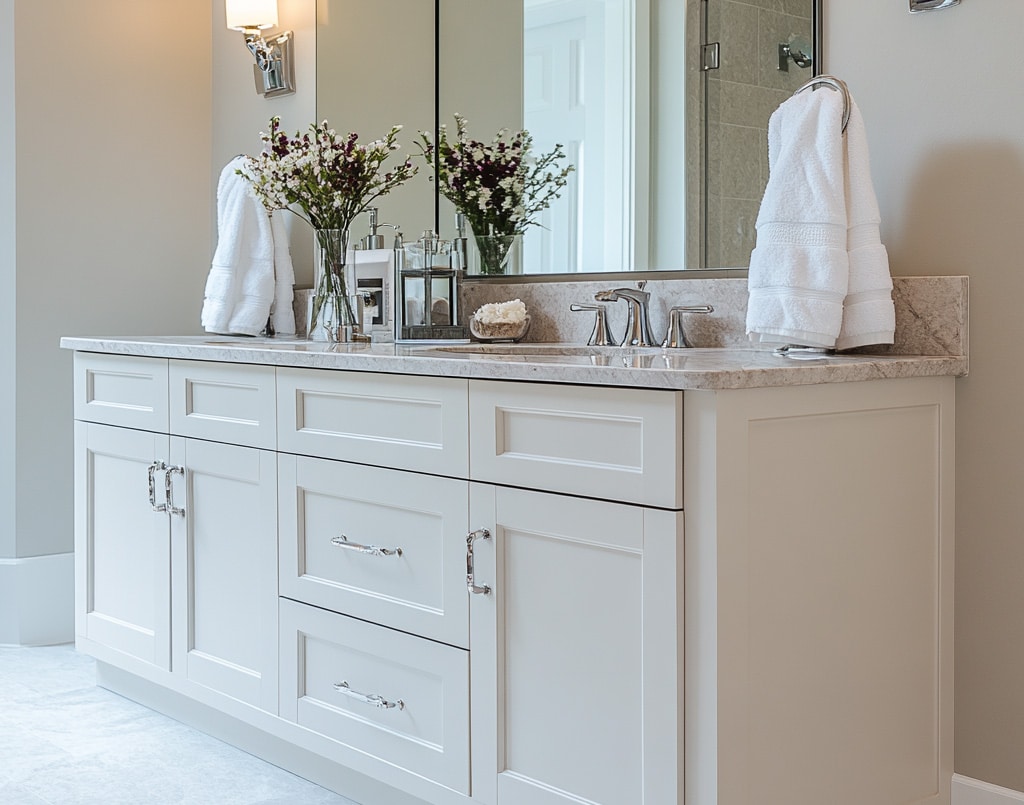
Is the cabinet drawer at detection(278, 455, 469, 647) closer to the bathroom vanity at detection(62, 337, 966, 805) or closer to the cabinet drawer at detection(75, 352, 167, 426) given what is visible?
the bathroom vanity at detection(62, 337, 966, 805)

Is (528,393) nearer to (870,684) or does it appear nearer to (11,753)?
(870,684)

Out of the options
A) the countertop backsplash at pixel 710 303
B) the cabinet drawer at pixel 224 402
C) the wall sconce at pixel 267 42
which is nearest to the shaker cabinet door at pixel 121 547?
the cabinet drawer at pixel 224 402

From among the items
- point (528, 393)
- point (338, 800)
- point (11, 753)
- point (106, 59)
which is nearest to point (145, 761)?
point (11, 753)

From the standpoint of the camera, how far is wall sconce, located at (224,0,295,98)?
2.96 meters

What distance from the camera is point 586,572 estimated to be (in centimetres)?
154

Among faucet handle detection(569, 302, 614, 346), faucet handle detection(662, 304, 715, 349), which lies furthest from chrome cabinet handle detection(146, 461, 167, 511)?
faucet handle detection(662, 304, 715, 349)

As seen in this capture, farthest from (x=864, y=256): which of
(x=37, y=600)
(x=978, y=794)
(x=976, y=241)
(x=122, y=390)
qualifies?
(x=37, y=600)

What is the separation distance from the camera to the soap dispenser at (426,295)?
2.38 meters

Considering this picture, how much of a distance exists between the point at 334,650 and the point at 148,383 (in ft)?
2.64

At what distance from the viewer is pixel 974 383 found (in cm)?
175

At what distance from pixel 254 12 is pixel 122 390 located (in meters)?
1.10

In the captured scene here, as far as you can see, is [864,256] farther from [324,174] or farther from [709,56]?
[324,174]

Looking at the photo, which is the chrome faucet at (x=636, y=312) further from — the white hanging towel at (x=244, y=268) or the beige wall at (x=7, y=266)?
the beige wall at (x=7, y=266)

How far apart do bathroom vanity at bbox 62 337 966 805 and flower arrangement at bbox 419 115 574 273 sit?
1.32 ft
